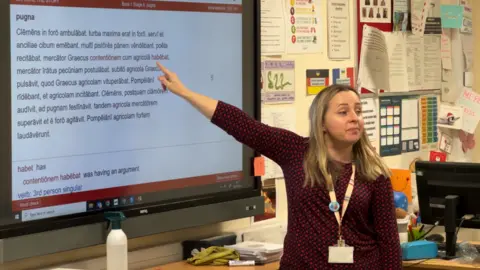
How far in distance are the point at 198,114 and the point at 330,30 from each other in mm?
1285

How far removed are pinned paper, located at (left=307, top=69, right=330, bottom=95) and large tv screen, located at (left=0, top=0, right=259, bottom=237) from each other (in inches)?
23.8

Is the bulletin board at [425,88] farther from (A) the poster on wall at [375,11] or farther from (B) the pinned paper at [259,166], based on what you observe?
(B) the pinned paper at [259,166]

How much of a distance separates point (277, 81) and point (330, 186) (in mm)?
1043

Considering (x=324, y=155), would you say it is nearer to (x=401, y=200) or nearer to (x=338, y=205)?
(x=338, y=205)

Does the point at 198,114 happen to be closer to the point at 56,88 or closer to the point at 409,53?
the point at 56,88

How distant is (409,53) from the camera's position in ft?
17.7

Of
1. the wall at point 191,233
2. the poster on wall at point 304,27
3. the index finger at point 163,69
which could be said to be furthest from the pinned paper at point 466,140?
the index finger at point 163,69

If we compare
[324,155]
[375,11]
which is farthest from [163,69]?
[375,11]

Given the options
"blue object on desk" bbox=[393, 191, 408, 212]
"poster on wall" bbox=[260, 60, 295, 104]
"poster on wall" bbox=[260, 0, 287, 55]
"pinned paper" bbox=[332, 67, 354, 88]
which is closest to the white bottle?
"poster on wall" bbox=[260, 60, 295, 104]

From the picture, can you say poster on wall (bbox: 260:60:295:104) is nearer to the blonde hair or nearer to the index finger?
the blonde hair

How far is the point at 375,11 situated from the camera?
508 cm

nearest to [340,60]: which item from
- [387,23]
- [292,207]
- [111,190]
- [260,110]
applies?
[387,23]

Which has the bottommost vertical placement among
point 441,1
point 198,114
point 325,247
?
point 325,247

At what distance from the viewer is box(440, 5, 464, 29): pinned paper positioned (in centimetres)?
570
